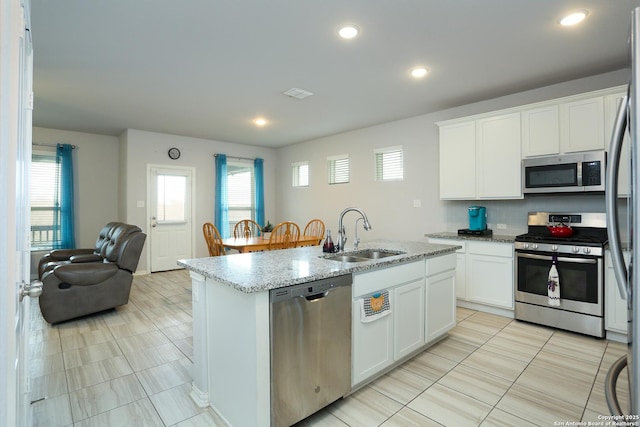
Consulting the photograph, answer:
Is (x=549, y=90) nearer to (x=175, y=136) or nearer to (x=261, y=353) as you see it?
(x=261, y=353)

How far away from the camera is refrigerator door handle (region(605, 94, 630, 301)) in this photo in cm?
93

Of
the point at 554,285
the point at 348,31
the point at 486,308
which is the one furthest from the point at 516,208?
the point at 348,31

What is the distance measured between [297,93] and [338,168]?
2525 millimetres

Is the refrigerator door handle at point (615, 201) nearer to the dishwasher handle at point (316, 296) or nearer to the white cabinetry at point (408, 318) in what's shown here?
the dishwasher handle at point (316, 296)

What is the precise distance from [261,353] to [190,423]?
30.2 inches

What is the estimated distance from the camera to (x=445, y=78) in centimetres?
354

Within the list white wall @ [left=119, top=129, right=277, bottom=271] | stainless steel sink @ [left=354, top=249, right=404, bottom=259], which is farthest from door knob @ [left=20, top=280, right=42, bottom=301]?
white wall @ [left=119, top=129, right=277, bottom=271]

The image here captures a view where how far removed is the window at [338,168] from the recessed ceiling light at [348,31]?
349cm

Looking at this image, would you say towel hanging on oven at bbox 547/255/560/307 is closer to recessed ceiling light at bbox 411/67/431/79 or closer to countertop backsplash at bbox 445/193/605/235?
countertop backsplash at bbox 445/193/605/235

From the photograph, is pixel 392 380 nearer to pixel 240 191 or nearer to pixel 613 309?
pixel 613 309

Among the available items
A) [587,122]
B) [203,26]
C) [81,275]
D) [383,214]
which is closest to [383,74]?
[203,26]

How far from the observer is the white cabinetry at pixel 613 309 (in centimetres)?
292

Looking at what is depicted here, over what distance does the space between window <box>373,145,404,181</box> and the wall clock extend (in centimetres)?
378

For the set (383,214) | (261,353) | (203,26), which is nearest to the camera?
(261,353)
